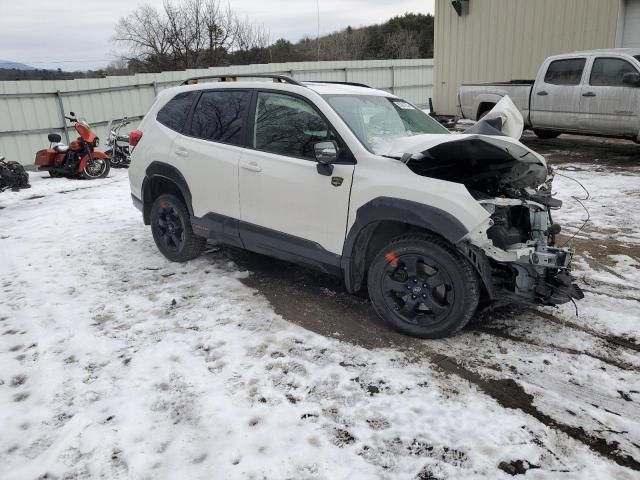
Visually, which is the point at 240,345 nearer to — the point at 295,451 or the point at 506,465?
the point at 295,451

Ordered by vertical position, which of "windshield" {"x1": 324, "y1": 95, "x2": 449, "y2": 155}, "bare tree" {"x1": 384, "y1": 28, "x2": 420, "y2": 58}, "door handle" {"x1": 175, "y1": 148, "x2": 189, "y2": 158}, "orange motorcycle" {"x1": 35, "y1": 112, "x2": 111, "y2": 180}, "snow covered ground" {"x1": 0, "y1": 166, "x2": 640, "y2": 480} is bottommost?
"snow covered ground" {"x1": 0, "y1": 166, "x2": 640, "y2": 480}

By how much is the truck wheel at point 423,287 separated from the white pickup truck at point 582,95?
776cm

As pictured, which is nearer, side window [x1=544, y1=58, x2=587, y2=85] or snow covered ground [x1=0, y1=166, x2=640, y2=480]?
Result: snow covered ground [x1=0, y1=166, x2=640, y2=480]

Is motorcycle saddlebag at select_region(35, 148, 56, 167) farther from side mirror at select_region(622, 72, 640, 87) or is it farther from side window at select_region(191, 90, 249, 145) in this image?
side mirror at select_region(622, 72, 640, 87)

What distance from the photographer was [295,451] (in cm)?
249

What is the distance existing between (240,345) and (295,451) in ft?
3.89

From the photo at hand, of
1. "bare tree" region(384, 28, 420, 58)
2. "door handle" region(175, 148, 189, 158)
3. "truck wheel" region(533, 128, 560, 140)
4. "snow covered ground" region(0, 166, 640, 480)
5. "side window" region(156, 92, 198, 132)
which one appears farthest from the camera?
"bare tree" region(384, 28, 420, 58)

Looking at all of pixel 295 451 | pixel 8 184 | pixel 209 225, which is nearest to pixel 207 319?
pixel 209 225

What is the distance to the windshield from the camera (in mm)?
3814

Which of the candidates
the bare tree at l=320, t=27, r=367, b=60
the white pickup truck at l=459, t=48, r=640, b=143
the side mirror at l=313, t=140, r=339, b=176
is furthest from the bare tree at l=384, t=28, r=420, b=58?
the side mirror at l=313, t=140, r=339, b=176

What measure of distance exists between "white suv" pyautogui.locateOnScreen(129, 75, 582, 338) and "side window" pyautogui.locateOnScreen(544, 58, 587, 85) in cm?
710

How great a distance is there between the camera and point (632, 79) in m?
8.94

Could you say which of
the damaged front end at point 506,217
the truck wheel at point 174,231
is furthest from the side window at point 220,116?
the damaged front end at point 506,217

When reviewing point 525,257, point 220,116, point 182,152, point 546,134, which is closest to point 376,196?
point 525,257
